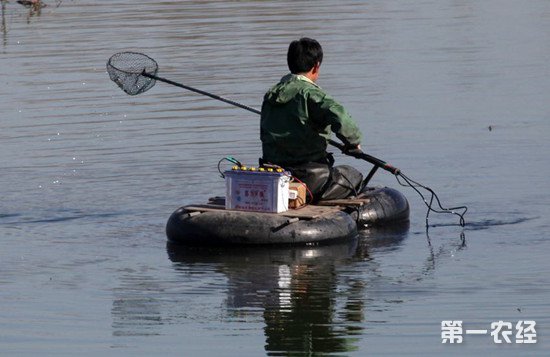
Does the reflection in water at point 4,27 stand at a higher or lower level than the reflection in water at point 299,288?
higher

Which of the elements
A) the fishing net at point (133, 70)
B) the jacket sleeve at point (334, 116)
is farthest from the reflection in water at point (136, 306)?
the fishing net at point (133, 70)

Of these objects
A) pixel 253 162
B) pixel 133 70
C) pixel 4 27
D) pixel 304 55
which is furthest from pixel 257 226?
pixel 4 27

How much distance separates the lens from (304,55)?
12492 millimetres

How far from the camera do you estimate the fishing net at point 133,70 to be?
13.9 metres

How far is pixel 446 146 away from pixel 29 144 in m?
4.43

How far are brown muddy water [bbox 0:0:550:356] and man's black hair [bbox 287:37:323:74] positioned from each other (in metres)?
1.44

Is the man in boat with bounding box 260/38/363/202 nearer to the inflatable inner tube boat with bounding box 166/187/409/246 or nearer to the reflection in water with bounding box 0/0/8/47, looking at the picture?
the inflatable inner tube boat with bounding box 166/187/409/246

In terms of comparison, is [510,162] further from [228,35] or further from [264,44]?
[228,35]

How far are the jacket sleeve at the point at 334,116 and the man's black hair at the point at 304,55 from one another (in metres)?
0.26

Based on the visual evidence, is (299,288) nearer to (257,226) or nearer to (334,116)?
(257,226)

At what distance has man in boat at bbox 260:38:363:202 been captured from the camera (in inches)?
487

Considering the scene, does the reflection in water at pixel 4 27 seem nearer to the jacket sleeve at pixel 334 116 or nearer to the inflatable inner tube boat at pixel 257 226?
the inflatable inner tube boat at pixel 257 226

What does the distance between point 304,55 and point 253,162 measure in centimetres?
342

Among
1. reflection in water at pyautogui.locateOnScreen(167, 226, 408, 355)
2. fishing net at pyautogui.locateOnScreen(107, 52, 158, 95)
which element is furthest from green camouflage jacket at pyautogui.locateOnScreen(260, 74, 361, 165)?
fishing net at pyautogui.locateOnScreen(107, 52, 158, 95)
